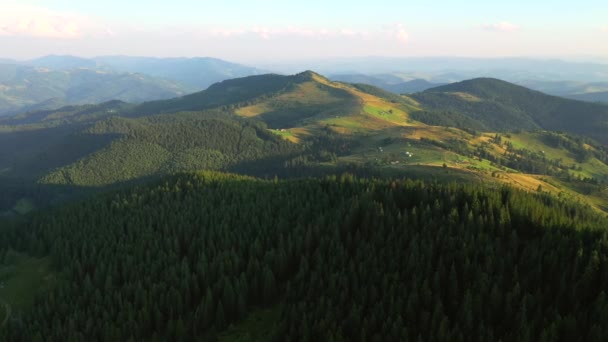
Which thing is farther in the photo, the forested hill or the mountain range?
the mountain range

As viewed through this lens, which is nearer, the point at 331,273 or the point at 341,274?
the point at 341,274

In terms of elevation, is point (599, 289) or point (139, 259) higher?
point (599, 289)

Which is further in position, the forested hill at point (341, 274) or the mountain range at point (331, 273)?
the mountain range at point (331, 273)

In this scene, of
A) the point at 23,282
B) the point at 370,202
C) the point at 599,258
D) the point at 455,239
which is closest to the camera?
the point at 599,258

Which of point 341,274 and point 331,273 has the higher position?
point 341,274

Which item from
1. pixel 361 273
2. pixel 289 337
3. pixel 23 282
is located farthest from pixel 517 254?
pixel 23 282

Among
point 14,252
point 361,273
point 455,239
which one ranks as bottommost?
point 14,252

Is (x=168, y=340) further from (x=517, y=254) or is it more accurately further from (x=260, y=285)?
(x=517, y=254)

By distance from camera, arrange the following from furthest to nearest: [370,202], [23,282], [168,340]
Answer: [23,282] < [370,202] < [168,340]
